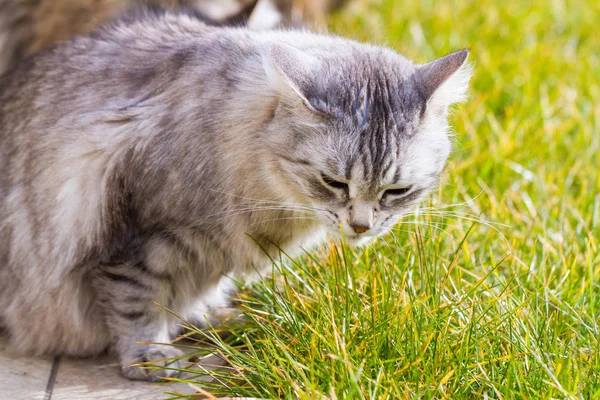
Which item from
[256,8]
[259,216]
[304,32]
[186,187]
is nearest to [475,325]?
[259,216]

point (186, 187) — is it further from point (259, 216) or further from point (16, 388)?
point (16, 388)

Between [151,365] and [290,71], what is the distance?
1.16m

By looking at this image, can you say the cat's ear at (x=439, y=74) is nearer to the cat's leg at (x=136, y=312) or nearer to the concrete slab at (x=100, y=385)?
the cat's leg at (x=136, y=312)

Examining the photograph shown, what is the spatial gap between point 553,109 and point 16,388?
10.9 ft

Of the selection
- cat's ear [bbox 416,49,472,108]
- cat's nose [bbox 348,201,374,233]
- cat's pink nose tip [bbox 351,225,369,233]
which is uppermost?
cat's ear [bbox 416,49,472,108]

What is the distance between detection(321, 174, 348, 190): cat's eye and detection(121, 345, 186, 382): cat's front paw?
2.71ft

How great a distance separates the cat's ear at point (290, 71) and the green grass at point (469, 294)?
2.12 ft

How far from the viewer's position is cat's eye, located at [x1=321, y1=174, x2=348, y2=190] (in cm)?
247

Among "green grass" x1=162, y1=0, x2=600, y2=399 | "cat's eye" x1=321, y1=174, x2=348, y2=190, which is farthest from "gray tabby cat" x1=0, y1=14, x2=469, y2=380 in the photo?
"green grass" x1=162, y1=0, x2=600, y2=399

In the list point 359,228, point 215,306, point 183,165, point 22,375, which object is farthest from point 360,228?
point 22,375

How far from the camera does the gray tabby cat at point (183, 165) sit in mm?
2482

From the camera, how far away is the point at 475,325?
98.0 inches

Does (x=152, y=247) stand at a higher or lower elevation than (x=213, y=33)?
lower

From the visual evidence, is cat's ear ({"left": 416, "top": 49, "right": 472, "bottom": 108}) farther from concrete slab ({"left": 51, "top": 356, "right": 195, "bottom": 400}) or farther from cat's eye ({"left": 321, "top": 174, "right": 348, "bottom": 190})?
concrete slab ({"left": 51, "top": 356, "right": 195, "bottom": 400})
